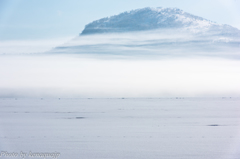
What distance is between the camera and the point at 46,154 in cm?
838

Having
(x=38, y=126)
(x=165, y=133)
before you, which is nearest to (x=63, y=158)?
(x=165, y=133)

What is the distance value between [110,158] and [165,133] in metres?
4.03

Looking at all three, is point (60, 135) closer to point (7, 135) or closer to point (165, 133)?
point (7, 135)

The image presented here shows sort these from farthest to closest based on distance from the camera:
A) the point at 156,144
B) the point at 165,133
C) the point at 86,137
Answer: the point at 165,133 < the point at 86,137 < the point at 156,144

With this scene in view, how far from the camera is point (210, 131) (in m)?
12.1

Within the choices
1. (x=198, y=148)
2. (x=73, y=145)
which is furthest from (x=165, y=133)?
(x=73, y=145)

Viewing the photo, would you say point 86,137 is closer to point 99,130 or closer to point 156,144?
point 99,130

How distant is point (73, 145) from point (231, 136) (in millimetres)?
5302

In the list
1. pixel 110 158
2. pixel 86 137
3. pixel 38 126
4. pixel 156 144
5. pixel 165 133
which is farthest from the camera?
pixel 38 126

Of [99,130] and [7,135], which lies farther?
[99,130]

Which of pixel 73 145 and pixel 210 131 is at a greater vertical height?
pixel 73 145

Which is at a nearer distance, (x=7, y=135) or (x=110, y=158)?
(x=110, y=158)

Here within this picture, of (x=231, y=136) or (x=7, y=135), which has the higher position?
(x=7, y=135)

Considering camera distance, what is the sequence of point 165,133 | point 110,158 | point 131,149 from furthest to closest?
point 165,133, point 131,149, point 110,158
